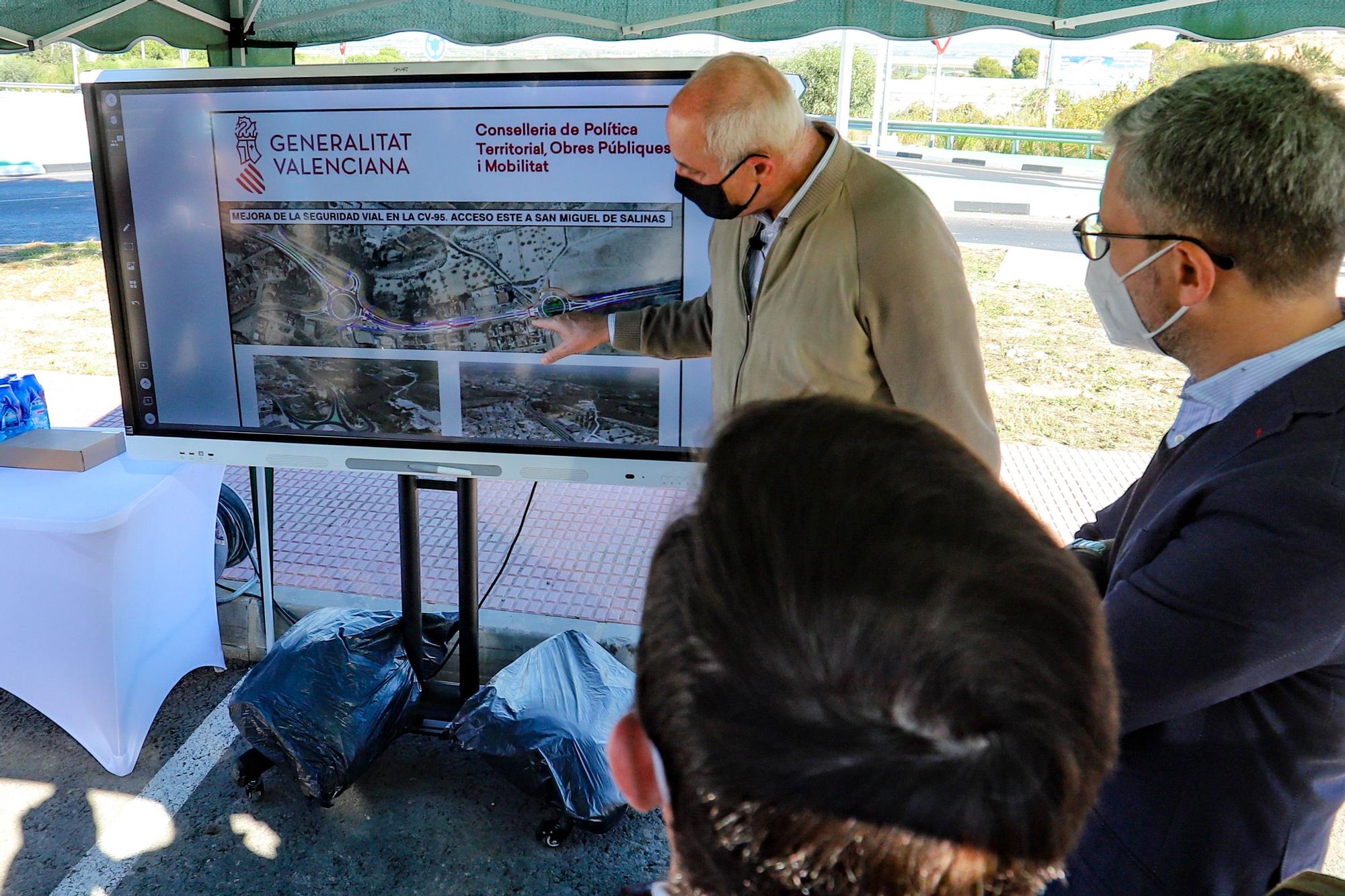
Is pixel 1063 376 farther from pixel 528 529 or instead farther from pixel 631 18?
pixel 631 18

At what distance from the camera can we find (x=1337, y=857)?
107 inches

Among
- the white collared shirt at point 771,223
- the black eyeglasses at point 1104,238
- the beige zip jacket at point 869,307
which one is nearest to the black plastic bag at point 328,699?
the beige zip jacket at point 869,307

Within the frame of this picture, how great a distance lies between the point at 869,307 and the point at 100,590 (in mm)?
2343

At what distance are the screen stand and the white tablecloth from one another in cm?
76

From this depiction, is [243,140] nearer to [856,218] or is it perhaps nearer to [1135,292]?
[856,218]

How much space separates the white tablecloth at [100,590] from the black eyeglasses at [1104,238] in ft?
8.52

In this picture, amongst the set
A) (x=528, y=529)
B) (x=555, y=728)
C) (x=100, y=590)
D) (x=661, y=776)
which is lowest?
(x=528, y=529)

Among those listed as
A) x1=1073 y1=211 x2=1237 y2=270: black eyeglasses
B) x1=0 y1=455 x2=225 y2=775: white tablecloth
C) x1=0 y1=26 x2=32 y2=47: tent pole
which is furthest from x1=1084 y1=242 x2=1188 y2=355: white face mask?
x1=0 y1=26 x2=32 y2=47: tent pole

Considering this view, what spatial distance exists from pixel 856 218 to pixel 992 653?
1623 millimetres

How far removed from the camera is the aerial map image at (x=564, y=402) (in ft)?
8.11

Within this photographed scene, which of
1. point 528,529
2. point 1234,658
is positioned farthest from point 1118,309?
point 528,529

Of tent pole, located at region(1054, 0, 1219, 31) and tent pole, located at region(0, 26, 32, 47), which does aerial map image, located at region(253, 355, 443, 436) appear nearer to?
tent pole, located at region(0, 26, 32, 47)

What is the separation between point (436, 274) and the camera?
242 centimetres

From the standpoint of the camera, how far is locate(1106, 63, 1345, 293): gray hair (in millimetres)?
1048
